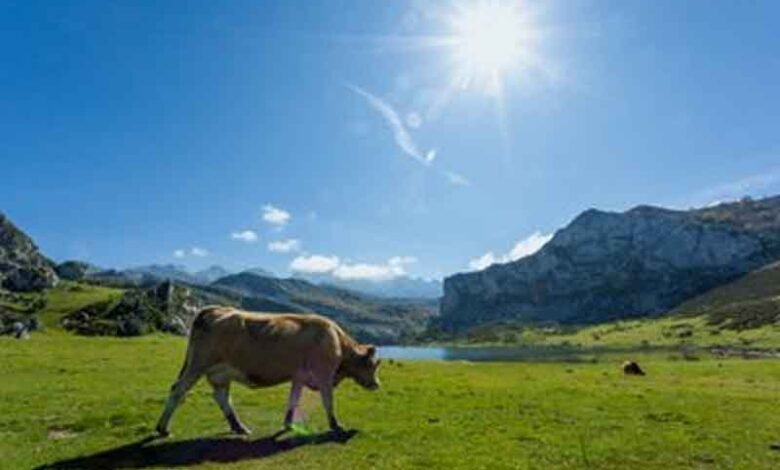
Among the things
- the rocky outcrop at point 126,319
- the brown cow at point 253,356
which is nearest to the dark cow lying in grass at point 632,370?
the brown cow at point 253,356

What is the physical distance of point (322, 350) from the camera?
22.3 metres

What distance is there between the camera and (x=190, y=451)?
19.1m

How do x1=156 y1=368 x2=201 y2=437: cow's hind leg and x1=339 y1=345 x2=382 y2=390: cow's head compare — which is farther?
x1=339 y1=345 x2=382 y2=390: cow's head

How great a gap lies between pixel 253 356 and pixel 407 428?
5827mm

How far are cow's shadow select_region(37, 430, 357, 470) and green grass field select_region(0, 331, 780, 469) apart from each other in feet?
0.12

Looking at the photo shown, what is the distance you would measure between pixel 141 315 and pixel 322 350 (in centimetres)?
17802

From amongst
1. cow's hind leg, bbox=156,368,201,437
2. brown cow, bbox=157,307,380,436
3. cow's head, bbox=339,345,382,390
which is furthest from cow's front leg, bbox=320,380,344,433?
cow's hind leg, bbox=156,368,201,437

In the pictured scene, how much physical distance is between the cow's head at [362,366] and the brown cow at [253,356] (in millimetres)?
1553

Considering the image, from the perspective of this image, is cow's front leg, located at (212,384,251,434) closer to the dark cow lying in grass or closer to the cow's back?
the cow's back

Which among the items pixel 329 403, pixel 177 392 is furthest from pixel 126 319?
pixel 329 403

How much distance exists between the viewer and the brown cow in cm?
2128

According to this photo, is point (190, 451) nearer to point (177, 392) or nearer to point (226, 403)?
point (177, 392)

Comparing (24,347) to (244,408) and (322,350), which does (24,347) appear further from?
(322,350)

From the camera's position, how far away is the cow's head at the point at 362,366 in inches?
954
